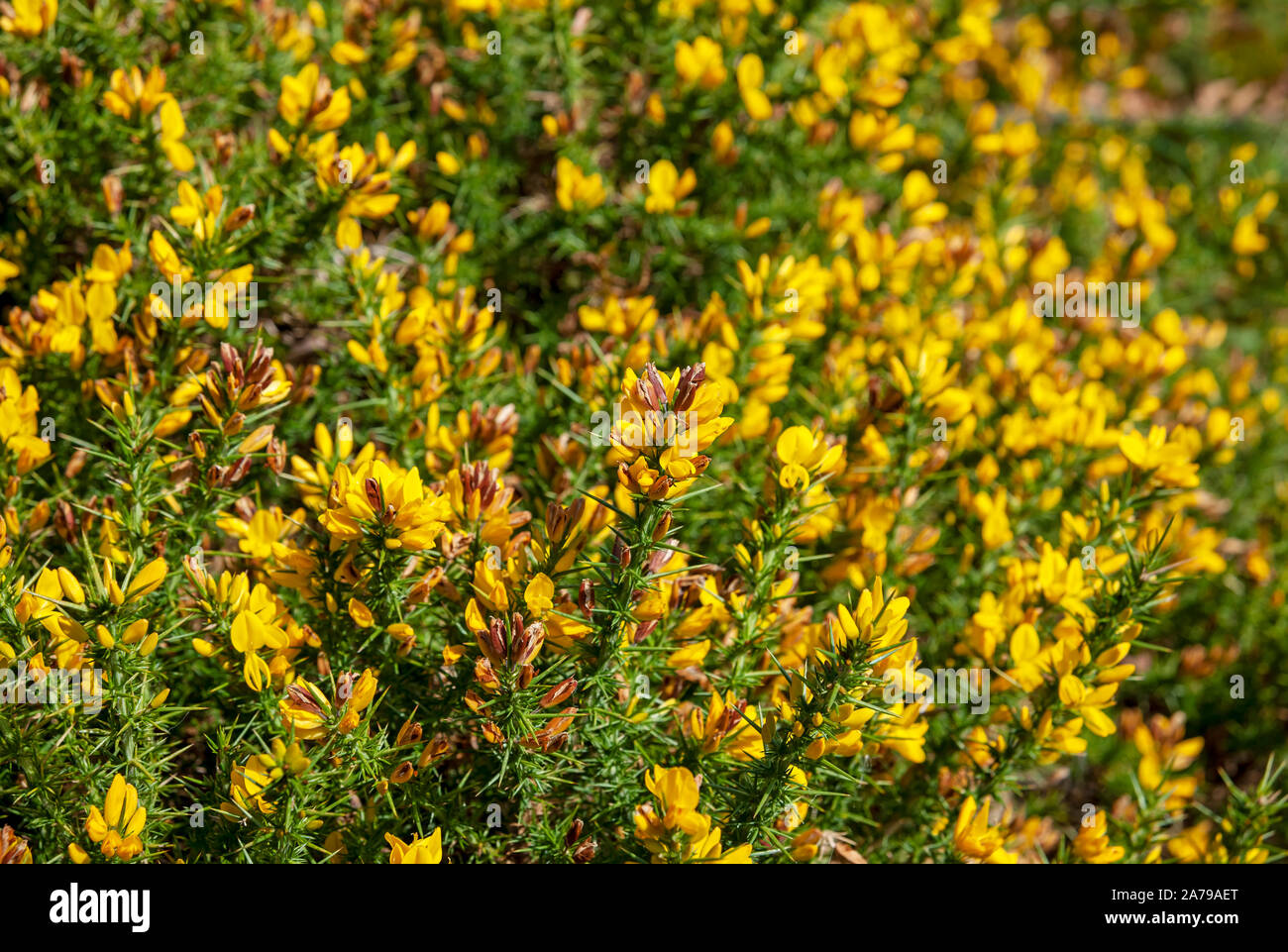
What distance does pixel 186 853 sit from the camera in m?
2.02

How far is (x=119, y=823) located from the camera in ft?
5.94

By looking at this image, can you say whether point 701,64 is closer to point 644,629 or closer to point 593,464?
point 593,464

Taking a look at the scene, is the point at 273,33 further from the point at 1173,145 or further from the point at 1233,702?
the point at 1173,145

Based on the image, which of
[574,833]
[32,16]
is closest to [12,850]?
[574,833]

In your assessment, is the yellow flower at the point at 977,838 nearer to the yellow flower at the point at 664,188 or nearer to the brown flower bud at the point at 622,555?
the brown flower bud at the point at 622,555

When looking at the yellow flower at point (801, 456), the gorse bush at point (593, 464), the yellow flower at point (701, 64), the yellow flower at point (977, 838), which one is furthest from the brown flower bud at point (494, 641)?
the yellow flower at point (701, 64)

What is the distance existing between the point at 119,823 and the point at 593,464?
1.19 m

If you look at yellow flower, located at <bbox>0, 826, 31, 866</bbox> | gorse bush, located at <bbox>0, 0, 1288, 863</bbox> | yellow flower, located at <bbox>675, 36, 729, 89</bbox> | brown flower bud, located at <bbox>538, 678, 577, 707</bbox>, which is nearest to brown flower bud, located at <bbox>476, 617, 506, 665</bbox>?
gorse bush, located at <bbox>0, 0, 1288, 863</bbox>

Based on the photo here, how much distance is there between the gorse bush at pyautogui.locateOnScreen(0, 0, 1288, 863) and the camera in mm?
1887

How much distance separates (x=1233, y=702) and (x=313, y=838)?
267 cm

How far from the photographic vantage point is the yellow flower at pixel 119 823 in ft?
5.82

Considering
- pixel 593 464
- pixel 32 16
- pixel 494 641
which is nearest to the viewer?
pixel 494 641

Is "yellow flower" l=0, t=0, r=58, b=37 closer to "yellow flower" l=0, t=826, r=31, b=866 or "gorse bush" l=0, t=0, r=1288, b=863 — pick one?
"gorse bush" l=0, t=0, r=1288, b=863
